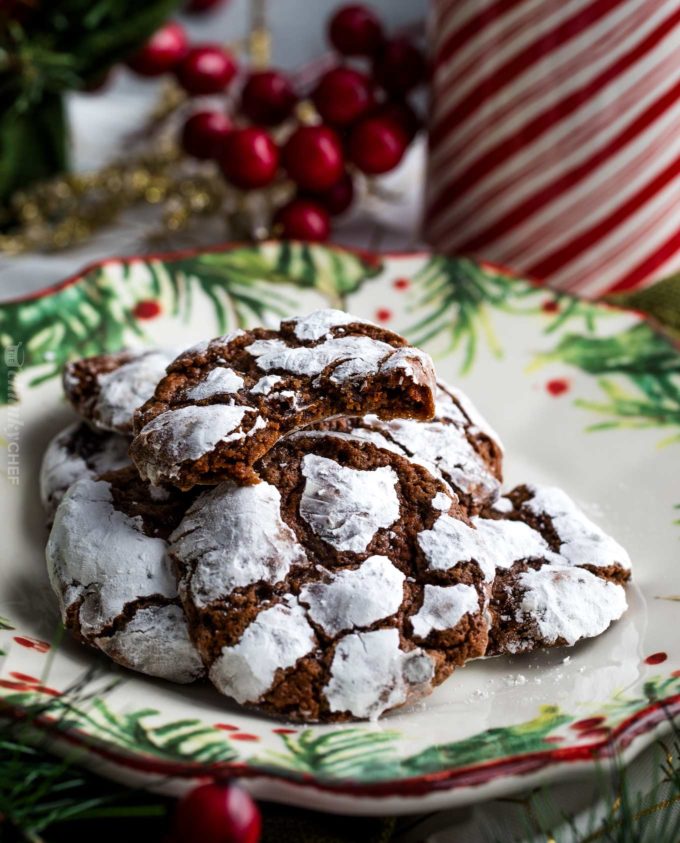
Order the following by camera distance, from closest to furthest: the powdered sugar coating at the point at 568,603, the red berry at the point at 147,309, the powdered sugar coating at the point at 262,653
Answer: the powdered sugar coating at the point at 262,653
the powdered sugar coating at the point at 568,603
the red berry at the point at 147,309

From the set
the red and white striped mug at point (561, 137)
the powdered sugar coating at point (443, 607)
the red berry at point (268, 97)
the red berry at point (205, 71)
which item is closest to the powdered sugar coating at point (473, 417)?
the powdered sugar coating at point (443, 607)

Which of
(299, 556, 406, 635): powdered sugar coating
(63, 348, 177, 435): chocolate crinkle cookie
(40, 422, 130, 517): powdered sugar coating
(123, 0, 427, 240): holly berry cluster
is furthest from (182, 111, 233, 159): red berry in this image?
(299, 556, 406, 635): powdered sugar coating

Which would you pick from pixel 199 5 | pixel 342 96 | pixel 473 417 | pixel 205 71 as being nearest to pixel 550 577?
pixel 473 417

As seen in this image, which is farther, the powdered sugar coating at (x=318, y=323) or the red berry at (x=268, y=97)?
the red berry at (x=268, y=97)

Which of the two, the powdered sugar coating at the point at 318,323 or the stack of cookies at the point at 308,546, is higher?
the powdered sugar coating at the point at 318,323

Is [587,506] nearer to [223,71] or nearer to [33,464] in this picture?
[33,464]

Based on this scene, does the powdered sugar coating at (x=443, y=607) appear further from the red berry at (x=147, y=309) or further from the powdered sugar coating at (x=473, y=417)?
the red berry at (x=147, y=309)
